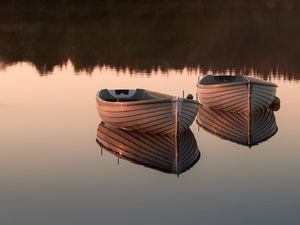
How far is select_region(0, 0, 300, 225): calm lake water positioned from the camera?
53.9ft

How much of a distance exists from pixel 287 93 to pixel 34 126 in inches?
498

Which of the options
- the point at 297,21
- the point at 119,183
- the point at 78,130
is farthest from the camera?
the point at 297,21

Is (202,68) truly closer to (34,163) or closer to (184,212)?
(34,163)

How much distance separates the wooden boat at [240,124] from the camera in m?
23.9

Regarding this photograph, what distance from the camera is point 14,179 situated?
1883 centimetres

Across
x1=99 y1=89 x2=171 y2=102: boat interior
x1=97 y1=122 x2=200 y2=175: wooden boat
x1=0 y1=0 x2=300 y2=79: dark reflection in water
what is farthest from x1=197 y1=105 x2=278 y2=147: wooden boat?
x1=0 y1=0 x2=300 y2=79: dark reflection in water

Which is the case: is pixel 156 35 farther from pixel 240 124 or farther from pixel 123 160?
pixel 123 160

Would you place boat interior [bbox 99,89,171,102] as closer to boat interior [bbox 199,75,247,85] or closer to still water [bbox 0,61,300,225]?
still water [bbox 0,61,300,225]

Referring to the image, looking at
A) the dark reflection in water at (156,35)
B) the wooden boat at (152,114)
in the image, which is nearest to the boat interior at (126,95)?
the wooden boat at (152,114)

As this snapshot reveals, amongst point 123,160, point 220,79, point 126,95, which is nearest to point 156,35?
point 220,79

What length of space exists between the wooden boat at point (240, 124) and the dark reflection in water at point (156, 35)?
12.0 m

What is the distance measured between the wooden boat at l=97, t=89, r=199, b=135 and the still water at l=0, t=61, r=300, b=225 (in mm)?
910

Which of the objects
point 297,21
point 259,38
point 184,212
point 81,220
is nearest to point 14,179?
point 81,220

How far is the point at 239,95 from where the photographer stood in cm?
2711
